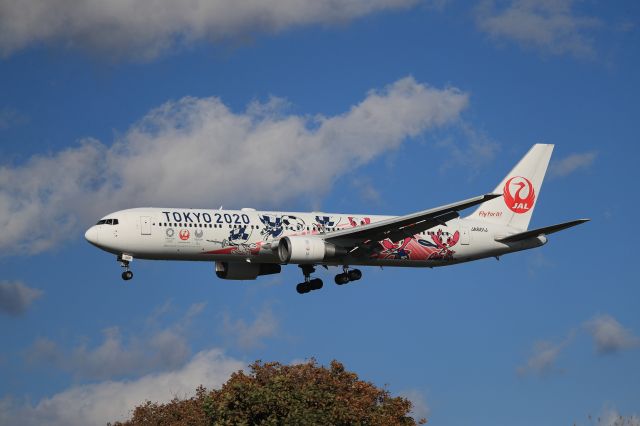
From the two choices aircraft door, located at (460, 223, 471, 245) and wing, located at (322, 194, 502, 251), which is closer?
wing, located at (322, 194, 502, 251)

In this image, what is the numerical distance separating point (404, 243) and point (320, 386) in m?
15.0

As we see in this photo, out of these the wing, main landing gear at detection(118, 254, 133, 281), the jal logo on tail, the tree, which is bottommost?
the tree

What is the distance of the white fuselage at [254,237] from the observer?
68.6m

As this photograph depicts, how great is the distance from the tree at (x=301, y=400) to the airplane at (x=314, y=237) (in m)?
7.78

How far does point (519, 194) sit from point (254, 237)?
21719 millimetres

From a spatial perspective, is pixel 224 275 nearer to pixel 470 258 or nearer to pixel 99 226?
pixel 99 226

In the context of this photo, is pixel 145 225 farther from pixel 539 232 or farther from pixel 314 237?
pixel 539 232

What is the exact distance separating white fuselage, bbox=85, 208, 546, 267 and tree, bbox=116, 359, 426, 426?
27.5ft

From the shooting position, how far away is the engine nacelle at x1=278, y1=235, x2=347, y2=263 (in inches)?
2736

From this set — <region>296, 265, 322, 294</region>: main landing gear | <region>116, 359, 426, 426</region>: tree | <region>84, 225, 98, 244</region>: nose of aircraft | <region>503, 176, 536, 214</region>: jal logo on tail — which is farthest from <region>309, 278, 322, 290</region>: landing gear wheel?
<region>503, 176, 536, 214</region>: jal logo on tail

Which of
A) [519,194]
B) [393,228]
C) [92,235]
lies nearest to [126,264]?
[92,235]

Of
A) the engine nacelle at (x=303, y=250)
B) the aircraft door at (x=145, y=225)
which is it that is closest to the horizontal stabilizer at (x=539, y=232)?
the engine nacelle at (x=303, y=250)

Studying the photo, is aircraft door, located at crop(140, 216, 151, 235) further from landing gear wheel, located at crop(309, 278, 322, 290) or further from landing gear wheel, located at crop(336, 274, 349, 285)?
landing gear wheel, located at crop(336, 274, 349, 285)

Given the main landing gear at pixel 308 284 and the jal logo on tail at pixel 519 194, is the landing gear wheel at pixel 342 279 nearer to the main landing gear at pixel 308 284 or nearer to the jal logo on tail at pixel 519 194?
the main landing gear at pixel 308 284
